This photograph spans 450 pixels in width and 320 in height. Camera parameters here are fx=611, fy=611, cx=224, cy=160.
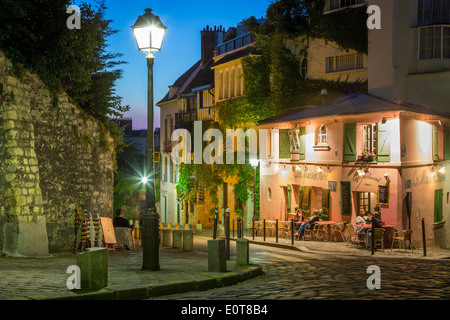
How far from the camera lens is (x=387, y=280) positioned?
433 inches

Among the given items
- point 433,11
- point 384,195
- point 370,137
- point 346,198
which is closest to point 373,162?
point 370,137

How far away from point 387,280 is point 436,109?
56.8 feet

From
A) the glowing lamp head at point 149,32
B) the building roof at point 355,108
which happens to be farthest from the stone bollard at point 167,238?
the glowing lamp head at point 149,32

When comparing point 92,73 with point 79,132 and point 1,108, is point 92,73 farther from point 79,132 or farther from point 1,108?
point 1,108

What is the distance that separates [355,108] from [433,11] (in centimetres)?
599

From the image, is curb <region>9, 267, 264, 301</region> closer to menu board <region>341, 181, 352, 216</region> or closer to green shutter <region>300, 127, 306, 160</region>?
menu board <region>341, 181, 352, 216</region>

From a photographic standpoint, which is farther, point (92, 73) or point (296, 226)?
point (296, 226)

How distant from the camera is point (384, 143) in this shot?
23766 millimetres

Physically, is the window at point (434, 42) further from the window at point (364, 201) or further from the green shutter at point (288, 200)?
the green shutter at point (288, 200)

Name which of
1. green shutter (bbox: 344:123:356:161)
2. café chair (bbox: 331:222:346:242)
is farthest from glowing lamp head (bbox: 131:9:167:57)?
café chair (bbox: 331:222:346:242)

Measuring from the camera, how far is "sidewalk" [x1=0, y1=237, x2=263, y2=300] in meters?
8.23

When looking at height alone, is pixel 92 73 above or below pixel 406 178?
above

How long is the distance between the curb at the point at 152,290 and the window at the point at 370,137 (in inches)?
565
